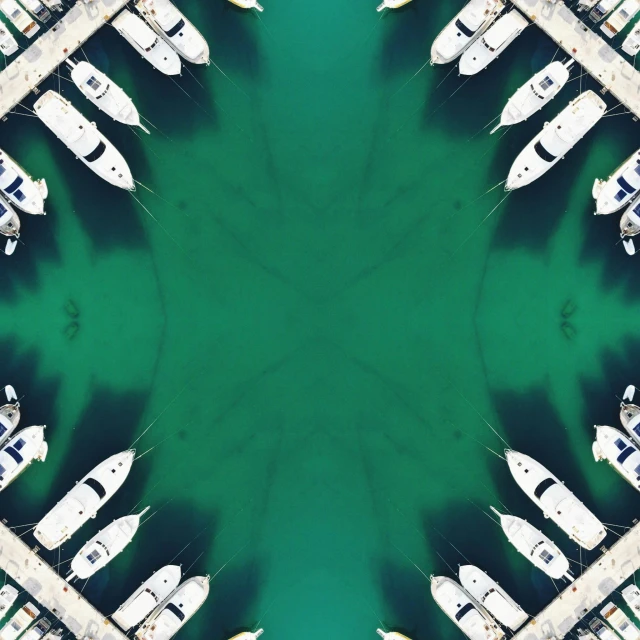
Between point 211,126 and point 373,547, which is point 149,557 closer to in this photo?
point 373,547

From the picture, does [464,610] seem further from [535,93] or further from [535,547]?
[535,93]

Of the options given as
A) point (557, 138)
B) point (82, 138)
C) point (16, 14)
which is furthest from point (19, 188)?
point (557, 138)

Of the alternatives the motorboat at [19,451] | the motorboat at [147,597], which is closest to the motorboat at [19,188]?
the motorboat at [19,451]

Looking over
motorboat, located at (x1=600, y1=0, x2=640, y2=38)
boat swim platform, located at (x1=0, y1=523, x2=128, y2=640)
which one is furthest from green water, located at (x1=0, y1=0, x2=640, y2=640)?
motorboat, located at (x1=600, y1=0, x2=640, y2=38)

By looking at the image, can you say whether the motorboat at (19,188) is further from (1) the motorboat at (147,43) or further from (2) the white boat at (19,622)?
(2) the white boat at (19,622)

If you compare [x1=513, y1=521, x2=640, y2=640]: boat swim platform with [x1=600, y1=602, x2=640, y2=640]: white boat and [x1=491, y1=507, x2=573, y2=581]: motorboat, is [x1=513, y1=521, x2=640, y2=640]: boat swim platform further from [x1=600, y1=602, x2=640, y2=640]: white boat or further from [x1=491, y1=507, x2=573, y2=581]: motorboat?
[x1=491, y1=507, x2=573, y2=581]: motorboat

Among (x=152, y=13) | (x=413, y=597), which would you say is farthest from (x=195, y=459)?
(x=152, y=13)

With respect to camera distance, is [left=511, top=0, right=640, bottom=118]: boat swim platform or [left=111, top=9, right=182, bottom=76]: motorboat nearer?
[left=111, top=9, right=182, bottom=76]: motorboat
